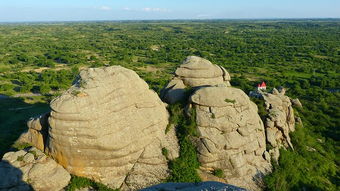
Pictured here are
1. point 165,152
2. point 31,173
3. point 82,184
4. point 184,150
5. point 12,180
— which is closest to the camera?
point 12,180

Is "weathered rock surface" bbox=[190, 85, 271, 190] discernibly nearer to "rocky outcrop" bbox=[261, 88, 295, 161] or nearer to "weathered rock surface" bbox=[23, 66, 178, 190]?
"rocky outcrop" bbox=[261, 88, 295, 161]

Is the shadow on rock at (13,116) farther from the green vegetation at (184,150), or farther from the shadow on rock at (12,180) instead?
the green vegetation at (184,150)

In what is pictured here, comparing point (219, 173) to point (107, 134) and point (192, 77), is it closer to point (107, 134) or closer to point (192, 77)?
point (107, 134)

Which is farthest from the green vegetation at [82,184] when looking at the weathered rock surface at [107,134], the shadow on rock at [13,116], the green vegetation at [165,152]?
the shadow on rock at [13,116]

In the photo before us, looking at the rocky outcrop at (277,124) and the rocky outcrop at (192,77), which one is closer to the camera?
the rocky outcrop at (277,124)

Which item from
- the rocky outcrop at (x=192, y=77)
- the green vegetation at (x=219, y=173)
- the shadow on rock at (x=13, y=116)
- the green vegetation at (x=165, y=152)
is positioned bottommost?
the shadow on rock at (x=13, y=116)

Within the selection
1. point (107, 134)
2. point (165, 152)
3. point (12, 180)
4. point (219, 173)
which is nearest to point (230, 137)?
point (219, 173)
